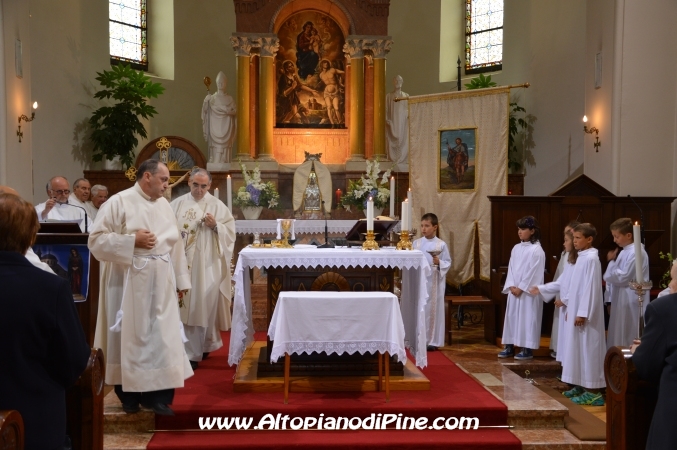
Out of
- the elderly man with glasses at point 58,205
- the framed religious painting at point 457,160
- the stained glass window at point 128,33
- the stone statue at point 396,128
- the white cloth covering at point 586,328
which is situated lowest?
the white cloth covering at point 586,328

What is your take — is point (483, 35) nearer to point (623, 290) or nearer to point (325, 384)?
point (623, 290)

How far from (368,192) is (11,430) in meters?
9.66

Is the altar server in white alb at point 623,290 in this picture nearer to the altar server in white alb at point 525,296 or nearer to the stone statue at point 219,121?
the altar server in white alb at point 525,296

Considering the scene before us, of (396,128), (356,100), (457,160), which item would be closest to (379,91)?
(356,100)

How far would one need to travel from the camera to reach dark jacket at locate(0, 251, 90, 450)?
9.26 ft

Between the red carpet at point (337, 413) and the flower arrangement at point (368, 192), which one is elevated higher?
the flower arrangement at point (368, 192)

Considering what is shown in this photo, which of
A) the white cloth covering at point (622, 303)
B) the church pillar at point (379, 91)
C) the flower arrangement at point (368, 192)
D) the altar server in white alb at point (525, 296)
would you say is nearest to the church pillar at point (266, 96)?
the church pillar at point (379, 91)

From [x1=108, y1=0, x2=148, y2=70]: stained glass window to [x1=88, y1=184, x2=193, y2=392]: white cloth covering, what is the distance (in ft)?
36.0

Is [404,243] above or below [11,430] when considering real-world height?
above

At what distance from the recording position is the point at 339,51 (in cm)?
1431

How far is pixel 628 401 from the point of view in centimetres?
419

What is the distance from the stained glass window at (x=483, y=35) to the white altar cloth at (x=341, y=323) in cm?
1127

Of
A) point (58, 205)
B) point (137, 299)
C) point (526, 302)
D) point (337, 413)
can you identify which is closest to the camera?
point (137, 299)

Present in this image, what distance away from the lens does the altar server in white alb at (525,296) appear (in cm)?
798
